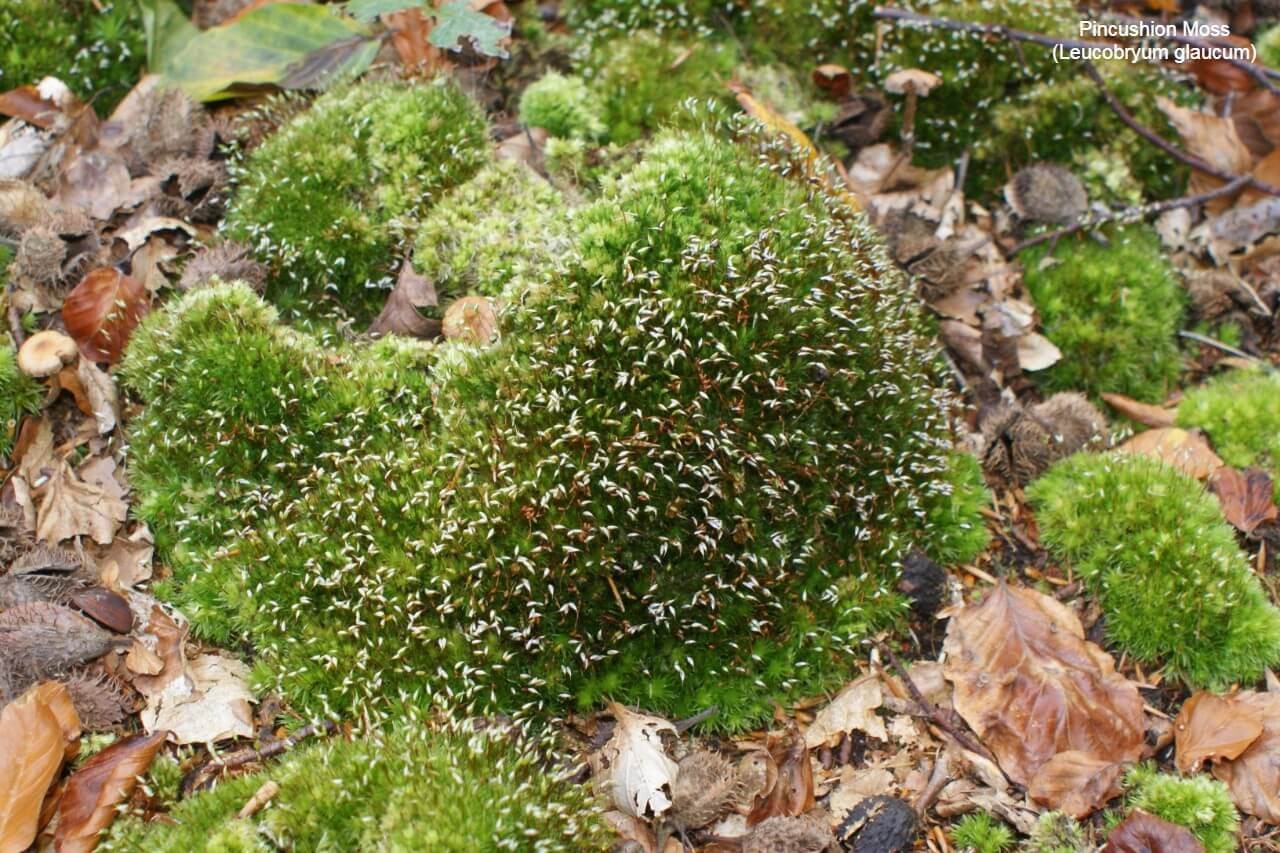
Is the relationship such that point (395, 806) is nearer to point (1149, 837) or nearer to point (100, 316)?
point (1149, 837)

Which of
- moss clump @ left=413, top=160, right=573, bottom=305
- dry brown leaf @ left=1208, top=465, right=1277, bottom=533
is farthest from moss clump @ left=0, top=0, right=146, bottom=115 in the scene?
dry brown leaf @ left=1208, top=465, right=1277, bottom=533

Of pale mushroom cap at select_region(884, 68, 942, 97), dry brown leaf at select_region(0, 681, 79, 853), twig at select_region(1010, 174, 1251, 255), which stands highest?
pale mushroom cap at select_region(884, 68, 942, 97)

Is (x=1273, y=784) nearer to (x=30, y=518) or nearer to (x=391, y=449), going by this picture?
(x=391, y=449)

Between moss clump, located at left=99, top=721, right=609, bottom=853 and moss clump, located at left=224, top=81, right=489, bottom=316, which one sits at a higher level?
moss clump, located at left=224, top=81, right=489, bottom=316

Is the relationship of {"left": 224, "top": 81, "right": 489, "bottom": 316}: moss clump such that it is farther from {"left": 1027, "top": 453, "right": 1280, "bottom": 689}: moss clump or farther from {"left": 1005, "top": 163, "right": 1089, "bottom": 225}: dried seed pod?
{"left": 1027, "top": 453, "right": 1280, "bottom": 689}: moss clump

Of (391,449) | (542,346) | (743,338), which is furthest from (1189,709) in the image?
(391,449)

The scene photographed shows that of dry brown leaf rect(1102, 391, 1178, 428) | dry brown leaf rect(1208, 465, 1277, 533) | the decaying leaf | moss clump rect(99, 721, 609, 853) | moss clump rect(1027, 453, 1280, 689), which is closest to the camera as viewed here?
moss clump rect(99, 721, 609, 853)
